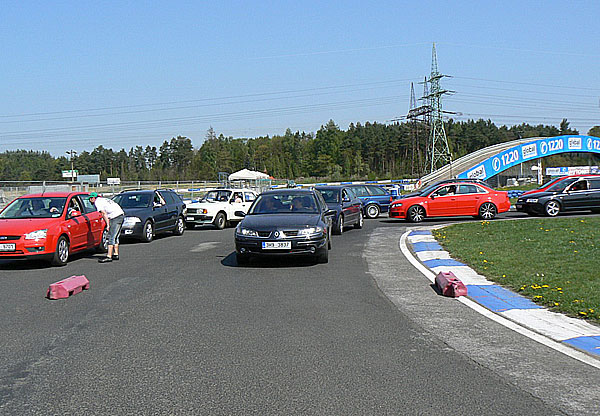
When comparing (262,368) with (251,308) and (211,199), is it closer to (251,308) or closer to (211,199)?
(251,308)

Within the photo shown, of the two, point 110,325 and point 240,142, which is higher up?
point 240,142

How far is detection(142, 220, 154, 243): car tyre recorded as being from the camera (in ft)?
57.3

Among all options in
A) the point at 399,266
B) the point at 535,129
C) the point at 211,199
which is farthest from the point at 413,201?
the point at 535,129

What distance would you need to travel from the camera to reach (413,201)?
22.8 meters

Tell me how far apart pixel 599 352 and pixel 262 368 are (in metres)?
3.20

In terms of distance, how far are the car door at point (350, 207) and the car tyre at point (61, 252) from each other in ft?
30.2

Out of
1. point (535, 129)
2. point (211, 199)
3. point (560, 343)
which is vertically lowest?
point (560, 343)

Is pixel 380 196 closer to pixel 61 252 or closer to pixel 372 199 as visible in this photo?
pixel 372 199

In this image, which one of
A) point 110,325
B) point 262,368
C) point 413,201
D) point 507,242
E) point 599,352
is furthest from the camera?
point 413,201

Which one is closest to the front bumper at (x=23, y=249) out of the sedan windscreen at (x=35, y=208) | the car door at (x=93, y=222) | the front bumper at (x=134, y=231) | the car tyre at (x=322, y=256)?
the sedan windscreen at (x=35, y=208)

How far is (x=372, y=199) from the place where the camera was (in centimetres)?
2698

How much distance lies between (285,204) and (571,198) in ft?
49.1

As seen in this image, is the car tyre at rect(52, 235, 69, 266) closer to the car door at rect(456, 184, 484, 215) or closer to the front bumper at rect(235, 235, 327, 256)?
the front bumper at rect(235, 235, 327, 256)

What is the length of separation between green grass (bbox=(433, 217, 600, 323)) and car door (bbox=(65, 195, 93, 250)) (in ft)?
27.4
